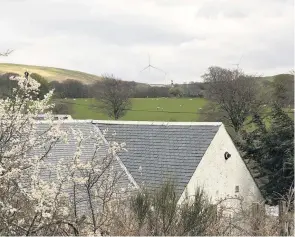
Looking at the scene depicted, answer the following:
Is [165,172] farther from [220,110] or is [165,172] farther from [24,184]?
[220,110]

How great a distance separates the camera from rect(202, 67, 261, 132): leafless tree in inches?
1922

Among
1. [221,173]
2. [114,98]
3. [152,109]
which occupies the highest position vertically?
[114,98]

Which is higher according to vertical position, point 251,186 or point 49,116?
point 49,116

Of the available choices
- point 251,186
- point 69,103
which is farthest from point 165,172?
point 69,103

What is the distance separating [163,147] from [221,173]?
2455mm

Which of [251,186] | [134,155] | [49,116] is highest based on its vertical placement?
[49,116]

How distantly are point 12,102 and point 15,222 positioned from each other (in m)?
2.39

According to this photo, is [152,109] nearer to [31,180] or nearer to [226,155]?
[226,155]

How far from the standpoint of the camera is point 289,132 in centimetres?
2456

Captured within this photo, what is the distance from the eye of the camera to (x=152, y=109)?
2603 inches

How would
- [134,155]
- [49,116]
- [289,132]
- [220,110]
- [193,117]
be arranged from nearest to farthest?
[49,116] → [134,155] → [289,132] → [220,110] → [193,117]

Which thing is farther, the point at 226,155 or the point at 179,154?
the point at 226,155

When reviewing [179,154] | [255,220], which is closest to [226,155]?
[179,154]

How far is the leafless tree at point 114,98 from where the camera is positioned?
63281mm
